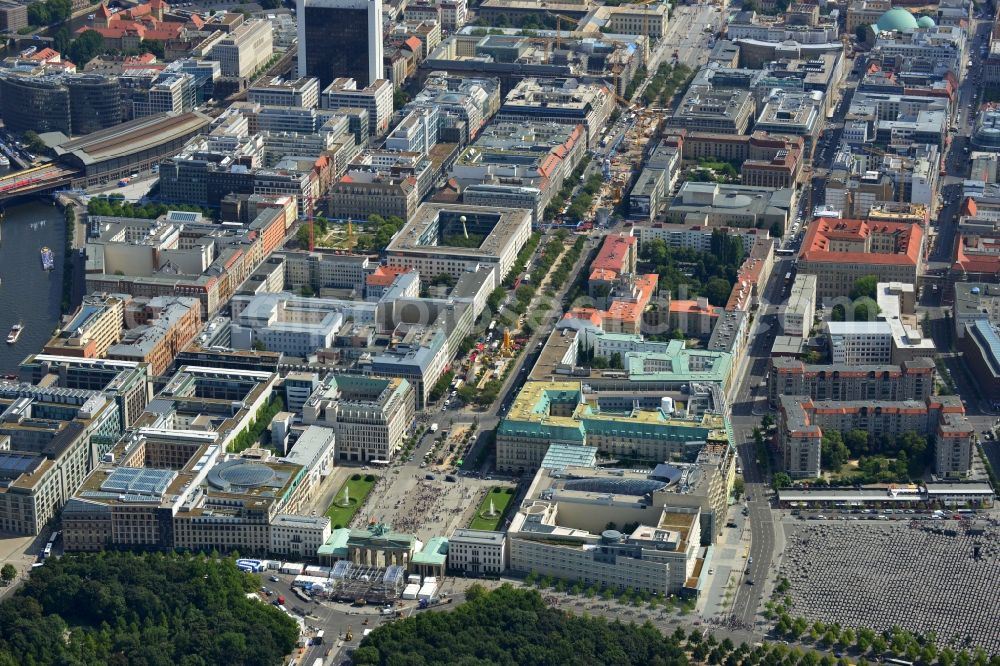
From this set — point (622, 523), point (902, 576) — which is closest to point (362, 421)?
point (622, 523)

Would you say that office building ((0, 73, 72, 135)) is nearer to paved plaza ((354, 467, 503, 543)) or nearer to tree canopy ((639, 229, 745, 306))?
tree canopy ((639, 229, 745, 306))

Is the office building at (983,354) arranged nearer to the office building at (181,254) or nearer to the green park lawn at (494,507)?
the green park lawn at (494,507)

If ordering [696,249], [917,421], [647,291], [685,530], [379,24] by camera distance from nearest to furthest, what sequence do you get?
[685,530]
[917,421]
[647,291]
[696,249]
[379,24]

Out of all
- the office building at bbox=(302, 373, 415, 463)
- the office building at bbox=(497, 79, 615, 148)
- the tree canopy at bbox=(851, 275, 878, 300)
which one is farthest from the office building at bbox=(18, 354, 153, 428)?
the office building at bbox=(497, 79, 615, 148)

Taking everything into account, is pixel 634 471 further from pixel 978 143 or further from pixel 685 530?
pixel 978 143

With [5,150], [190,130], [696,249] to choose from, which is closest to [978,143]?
[696,249]

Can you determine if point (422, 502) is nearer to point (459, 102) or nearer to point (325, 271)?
point (325, 271)

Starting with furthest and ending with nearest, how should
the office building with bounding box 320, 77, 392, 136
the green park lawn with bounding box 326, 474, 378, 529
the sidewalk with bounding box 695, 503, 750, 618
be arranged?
the office building with bounding box 320, 77, 392, 136
the green park lawn with bounding box 326, 474, 378, 529
the sidewalk with bounding box 695, 503, 750, 618

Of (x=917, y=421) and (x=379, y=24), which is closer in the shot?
(x=917, y=421)
